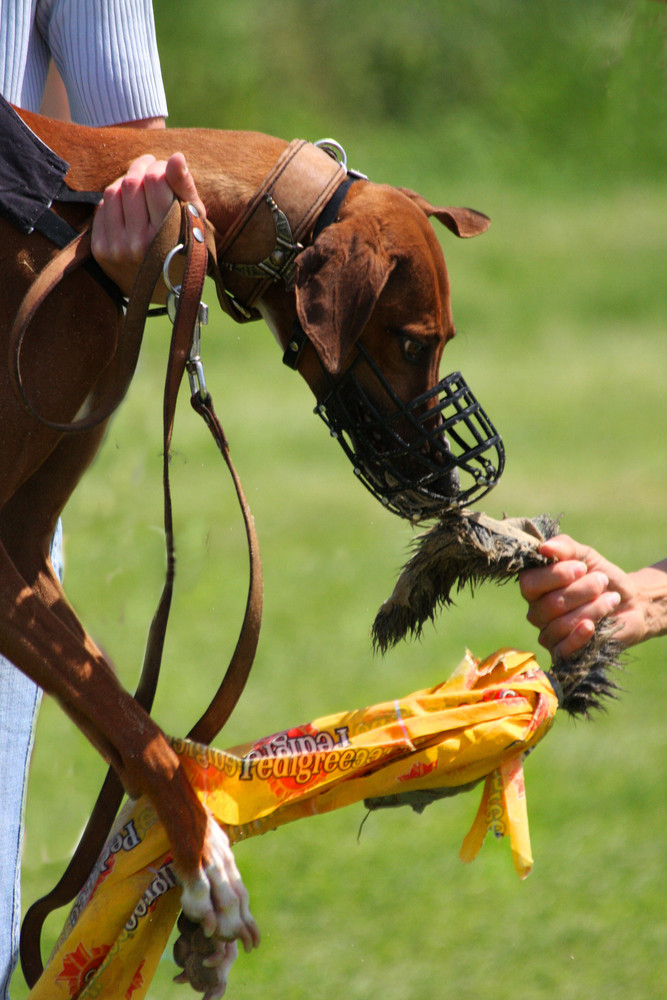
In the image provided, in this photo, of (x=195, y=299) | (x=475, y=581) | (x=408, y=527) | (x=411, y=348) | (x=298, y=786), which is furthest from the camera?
(x=408, y=527)

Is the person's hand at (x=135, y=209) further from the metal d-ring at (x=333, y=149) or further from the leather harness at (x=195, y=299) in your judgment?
the metal d-ring at (x=333, y=149)

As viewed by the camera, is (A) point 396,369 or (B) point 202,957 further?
(A) point 396,369

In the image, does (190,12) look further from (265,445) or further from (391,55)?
(265,445)

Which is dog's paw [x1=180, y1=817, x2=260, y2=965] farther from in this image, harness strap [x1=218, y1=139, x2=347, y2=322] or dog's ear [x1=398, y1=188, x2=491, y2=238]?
dog's ear [x1=398, y1=188, x2=491, y2=238]

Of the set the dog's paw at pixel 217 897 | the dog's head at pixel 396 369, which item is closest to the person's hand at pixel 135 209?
the dog's head at pixel 396 369

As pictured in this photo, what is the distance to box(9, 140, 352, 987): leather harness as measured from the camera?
1871 millimetres

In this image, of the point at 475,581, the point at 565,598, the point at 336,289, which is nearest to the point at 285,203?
the point at 336,289

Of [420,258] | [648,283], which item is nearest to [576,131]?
[648,283]

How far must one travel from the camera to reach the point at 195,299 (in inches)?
73.5

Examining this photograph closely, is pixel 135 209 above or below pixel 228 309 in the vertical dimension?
above

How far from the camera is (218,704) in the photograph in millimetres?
1987

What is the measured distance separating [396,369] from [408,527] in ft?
6.71

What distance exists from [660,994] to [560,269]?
411 inches

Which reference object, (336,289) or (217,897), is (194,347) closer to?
(336,289)
